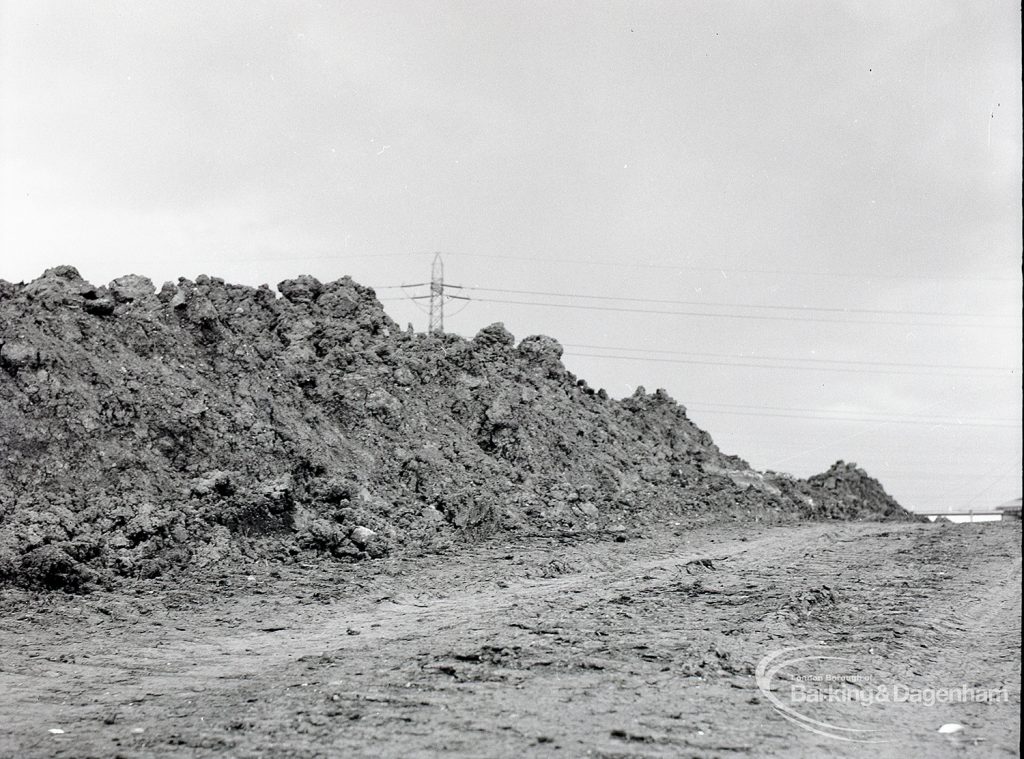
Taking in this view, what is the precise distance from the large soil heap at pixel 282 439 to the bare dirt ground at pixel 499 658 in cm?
103

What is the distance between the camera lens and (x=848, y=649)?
235 inches

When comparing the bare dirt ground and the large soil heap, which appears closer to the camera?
the bare dirt ground

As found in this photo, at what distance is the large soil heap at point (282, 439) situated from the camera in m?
9.76

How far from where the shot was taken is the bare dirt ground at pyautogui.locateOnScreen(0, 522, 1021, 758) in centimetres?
416

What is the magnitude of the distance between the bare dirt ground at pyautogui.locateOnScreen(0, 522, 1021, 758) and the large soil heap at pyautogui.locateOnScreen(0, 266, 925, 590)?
103cm

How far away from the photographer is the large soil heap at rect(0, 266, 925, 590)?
9758mm

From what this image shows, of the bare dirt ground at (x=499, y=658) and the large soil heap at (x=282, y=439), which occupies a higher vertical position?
the large soil heap at (x=282, y=439)

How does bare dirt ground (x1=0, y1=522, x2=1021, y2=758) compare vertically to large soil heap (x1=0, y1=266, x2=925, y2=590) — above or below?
below

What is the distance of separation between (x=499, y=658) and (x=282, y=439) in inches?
311

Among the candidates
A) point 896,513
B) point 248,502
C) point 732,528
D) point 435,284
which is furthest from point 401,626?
point 896,513

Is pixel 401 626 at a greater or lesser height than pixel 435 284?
lesser

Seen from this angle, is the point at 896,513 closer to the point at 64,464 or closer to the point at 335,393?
the point at 335,393

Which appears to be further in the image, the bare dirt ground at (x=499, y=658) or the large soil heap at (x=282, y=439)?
the large soil heap at (x=282, y=439)

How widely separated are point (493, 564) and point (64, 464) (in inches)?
216
